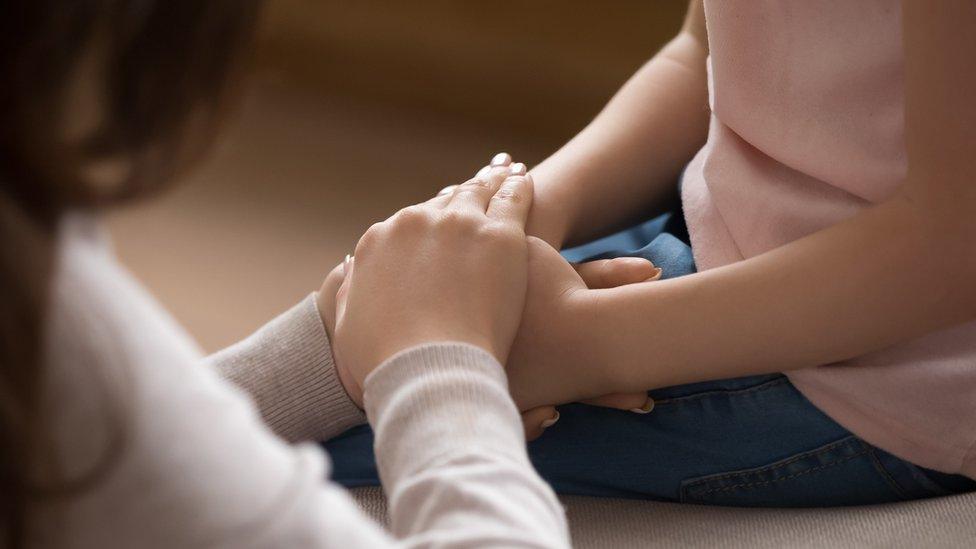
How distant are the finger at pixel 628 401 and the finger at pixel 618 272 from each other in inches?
3.3

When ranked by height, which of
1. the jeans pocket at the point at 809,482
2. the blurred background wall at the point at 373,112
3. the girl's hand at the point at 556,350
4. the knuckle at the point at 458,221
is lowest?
the blurred background wall at the point at 373,112

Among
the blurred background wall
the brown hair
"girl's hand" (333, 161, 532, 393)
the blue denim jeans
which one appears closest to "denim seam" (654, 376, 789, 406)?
the blue denim jeans

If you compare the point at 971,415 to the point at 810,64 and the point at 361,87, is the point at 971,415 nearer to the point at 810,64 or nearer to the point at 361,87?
the point at 810,64

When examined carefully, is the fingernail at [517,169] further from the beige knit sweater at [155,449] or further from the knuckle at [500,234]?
the beige knit sweater at [155,449]

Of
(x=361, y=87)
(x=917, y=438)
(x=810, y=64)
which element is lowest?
(x=361, y=87)

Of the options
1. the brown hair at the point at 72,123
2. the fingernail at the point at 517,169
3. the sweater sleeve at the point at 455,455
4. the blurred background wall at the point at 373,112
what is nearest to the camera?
the brown hair at the point at 72,123

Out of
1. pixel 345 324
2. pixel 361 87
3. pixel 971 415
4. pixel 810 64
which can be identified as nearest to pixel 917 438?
pixel 971 415

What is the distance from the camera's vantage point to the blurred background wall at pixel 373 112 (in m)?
1.77

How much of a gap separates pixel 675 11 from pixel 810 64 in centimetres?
130

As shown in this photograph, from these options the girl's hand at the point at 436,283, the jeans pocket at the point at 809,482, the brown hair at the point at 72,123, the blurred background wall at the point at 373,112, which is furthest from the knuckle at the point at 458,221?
the blurred background wall at the point at 373,112

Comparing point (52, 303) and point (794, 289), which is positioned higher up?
point (52, 303)

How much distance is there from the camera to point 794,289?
71 cm

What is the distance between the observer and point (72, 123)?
0.40 m

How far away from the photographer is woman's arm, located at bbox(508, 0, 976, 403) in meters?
0.65
